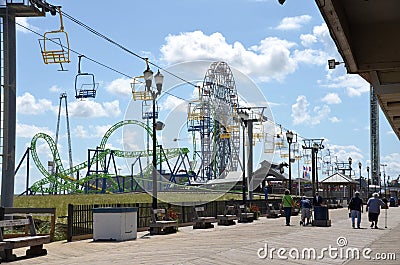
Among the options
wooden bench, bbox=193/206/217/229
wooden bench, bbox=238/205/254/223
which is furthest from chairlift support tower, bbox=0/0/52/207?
wooden bench, bbox=238/205/254/223

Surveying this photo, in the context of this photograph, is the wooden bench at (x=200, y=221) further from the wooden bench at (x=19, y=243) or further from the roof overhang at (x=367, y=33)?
the roof overhang at (x=367, y=33)

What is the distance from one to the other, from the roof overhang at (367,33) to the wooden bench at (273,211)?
24.6 m

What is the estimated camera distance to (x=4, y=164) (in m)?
19.3

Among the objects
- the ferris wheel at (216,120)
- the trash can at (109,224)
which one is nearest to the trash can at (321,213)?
the trash can at (109,224)

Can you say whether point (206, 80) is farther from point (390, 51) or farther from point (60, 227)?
point (390, 51)

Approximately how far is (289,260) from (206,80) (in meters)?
44.8

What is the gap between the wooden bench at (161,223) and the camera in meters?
21.0

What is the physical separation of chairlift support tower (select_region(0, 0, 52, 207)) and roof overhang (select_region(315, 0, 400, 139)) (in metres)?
12.8

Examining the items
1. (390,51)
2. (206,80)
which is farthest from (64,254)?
(206,80)

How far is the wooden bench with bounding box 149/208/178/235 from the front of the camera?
69.0 ft

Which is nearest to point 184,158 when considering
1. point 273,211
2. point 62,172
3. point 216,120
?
point 62,172

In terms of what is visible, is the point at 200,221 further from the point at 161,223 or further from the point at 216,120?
the point at 216,120

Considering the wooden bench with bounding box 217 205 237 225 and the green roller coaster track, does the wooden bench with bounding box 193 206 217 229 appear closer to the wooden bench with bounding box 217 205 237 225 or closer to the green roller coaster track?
the wooden bench with bounding box 217 205 237 225

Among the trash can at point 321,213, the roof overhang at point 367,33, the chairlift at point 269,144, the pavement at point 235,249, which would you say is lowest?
the pavement at point 235,249
